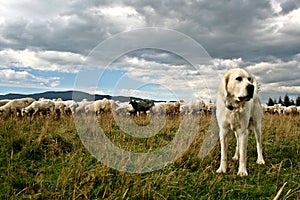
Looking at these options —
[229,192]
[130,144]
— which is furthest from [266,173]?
[130,144]

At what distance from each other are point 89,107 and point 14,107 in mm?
4242

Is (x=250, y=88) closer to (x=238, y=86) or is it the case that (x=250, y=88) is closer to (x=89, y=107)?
(x=238, y=86)

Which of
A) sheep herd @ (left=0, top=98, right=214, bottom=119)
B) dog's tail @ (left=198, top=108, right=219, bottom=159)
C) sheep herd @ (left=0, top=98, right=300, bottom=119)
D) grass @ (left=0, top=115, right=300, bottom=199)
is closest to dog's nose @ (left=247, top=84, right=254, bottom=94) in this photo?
grass @ (left=0, top=115, right=300, bottom=199)

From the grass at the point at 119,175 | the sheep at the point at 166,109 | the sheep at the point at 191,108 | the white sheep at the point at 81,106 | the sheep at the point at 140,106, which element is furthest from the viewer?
the sheep at the point at 140,106

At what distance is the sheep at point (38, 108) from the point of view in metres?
15.3

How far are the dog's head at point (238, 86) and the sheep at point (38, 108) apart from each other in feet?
35.7

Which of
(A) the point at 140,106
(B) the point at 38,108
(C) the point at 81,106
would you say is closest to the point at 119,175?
(B) the point at 38,108

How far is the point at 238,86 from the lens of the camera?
6277 mm

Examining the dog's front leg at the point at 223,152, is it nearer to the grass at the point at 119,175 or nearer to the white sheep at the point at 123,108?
the grass at the point at 119,175

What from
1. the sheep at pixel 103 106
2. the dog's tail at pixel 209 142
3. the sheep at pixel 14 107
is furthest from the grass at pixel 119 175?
the sheep at pixel 103 106

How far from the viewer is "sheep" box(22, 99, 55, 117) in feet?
50.2

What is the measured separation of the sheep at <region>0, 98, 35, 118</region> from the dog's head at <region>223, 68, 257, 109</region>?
1086cm

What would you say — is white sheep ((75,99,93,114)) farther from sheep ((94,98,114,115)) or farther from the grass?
the grass

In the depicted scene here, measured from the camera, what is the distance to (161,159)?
6.99 m
